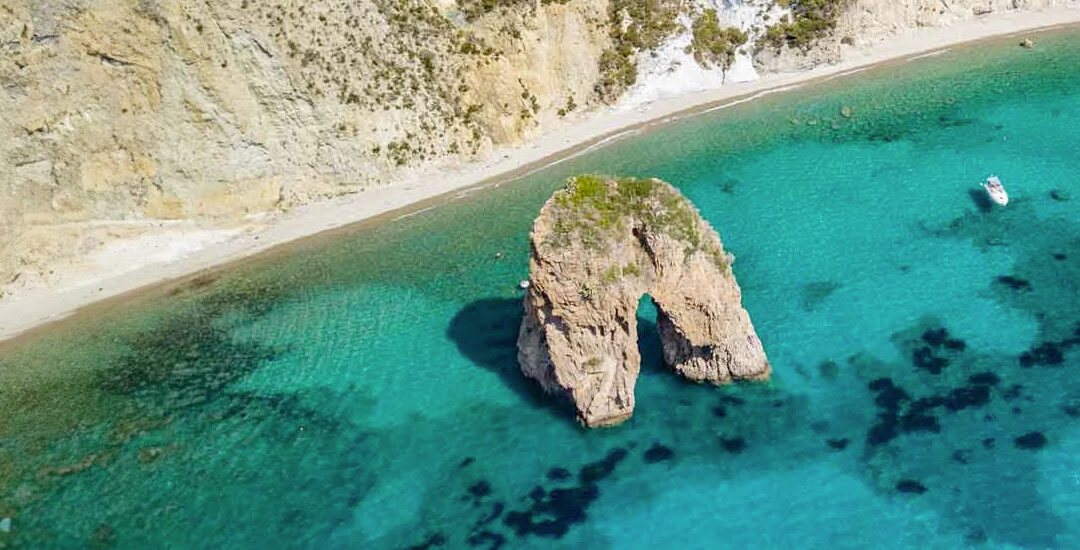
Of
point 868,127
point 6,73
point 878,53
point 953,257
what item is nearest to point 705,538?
point 953,257

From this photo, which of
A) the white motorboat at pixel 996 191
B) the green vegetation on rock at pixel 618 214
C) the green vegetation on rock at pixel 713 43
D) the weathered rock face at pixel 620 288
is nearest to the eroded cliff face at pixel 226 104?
the green vegetation on rock at pixel 713 43

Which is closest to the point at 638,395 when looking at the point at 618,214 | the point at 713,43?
the point at 618,214

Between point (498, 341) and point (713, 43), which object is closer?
point (498, 341)

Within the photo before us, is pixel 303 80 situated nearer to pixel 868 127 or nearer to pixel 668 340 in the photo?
pixel 668 340

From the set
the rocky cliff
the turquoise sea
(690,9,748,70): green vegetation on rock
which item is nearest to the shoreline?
the rocky cliff

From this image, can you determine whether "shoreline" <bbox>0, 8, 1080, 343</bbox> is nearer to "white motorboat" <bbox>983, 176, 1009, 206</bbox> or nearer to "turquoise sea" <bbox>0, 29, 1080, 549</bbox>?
"turquoise sea" <bbox>0, 29, 1080, 549</bbox>

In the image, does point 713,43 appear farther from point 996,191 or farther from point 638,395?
point 638,395
